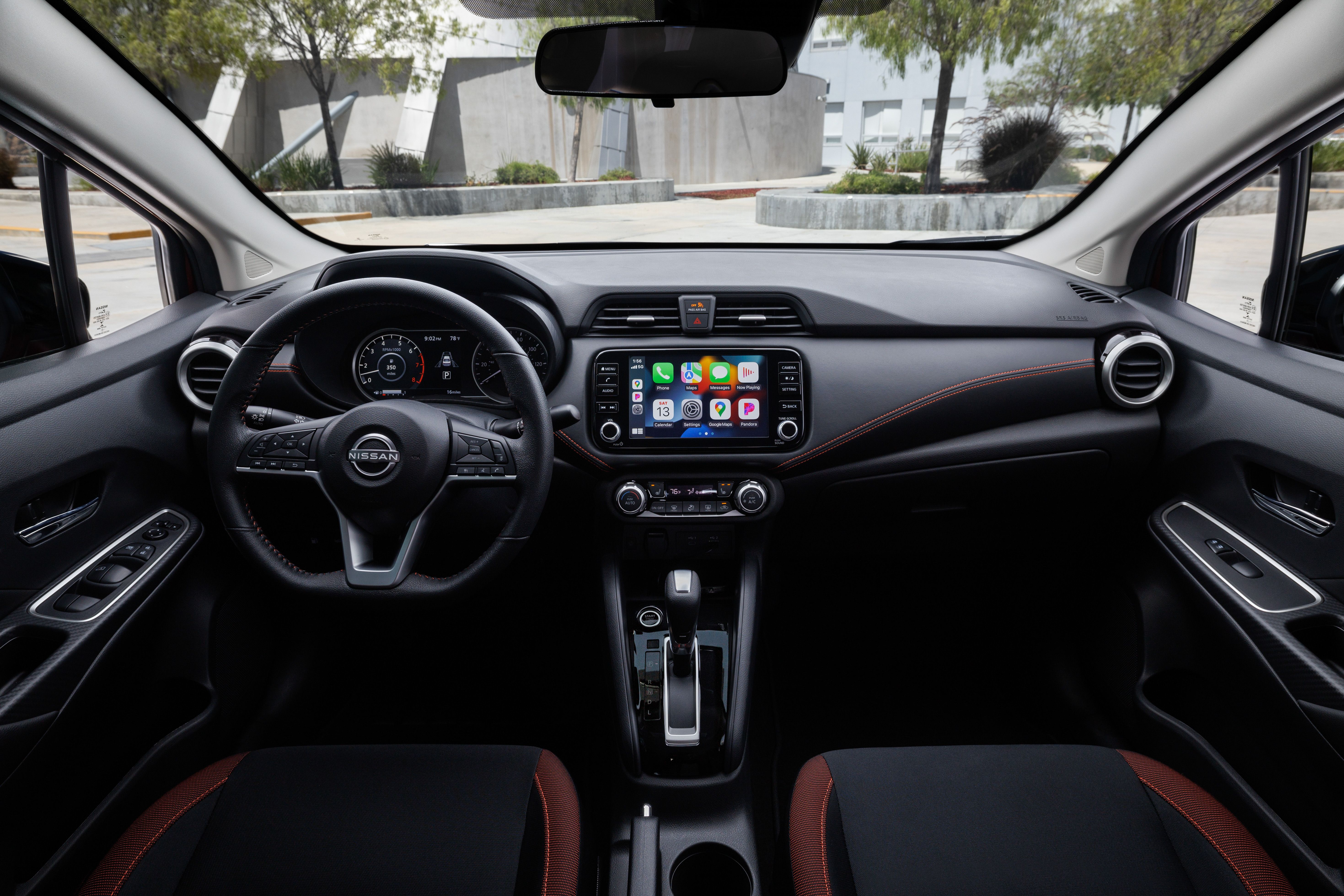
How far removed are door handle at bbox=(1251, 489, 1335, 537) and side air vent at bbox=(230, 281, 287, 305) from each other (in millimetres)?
759

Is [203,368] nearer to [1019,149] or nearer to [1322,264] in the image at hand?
[1322,264]

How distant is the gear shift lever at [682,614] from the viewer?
199cm

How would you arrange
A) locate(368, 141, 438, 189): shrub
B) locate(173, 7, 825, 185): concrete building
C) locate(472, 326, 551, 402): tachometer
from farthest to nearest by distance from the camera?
locate(173, 7, 825, 185): concrete building
locate(368, 141, 438, 189): shrub
locate(472, 326, 551, 402): tachometer

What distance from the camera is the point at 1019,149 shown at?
377 centimetres

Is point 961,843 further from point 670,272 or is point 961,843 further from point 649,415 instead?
point 670,272

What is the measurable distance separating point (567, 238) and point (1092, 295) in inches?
66.8

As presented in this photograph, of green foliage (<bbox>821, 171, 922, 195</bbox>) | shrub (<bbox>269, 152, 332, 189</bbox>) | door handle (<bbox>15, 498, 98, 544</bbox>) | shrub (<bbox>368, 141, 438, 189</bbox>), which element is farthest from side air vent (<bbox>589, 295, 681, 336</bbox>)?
shrub (<bbox>368, 141, 438, 189</bbox>)

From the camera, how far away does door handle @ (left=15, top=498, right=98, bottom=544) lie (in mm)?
1602

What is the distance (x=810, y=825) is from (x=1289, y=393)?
1.43m

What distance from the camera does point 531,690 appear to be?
8.54 feet

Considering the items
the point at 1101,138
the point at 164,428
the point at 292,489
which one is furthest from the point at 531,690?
the point at 1101,138

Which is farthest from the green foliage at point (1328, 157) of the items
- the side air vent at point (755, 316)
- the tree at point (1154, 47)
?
the side air vent at point (755, 316)

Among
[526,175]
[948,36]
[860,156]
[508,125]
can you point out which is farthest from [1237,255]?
[508,125]

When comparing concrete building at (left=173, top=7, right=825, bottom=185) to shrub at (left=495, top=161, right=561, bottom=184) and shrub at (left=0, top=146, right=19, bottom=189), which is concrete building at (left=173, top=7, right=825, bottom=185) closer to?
shrub at (left=495, top=161, right=561, bottom=184)
